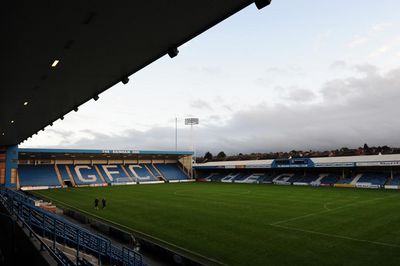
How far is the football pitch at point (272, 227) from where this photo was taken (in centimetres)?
1405

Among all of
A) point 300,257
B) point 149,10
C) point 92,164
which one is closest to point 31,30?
point 149,10

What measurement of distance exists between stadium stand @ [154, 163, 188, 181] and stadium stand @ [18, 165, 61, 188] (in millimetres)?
21797

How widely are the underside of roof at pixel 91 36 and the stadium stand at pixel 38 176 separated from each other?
150 ft

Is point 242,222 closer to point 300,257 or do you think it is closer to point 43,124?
point 300,257

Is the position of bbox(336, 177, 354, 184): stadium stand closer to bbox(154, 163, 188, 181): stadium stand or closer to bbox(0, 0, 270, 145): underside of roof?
bbox(154, 163, 188, 181): stadium stand

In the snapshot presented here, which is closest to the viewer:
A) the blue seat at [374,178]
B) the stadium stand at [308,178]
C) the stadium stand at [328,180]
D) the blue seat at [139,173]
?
the blue seat at [374,178]

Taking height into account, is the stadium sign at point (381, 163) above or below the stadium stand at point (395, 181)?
above

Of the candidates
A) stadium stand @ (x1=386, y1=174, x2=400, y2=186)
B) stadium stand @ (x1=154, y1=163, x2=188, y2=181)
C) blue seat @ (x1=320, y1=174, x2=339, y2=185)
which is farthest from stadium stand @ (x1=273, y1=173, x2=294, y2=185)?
stadium stand @ (x1=154, y1=163, x2=188, y2=181)

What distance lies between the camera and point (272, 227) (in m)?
19.8

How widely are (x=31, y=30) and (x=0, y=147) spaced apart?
139 feet

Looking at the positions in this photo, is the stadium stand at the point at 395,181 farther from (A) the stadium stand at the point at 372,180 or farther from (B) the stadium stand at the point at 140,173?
(B) the stadium stand at the point at 140,173

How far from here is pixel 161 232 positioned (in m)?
18.9

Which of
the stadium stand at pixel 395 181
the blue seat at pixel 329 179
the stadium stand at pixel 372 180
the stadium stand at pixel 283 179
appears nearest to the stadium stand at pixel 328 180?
the blue seat at pixel 329 179

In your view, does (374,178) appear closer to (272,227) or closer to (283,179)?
(283,179)
